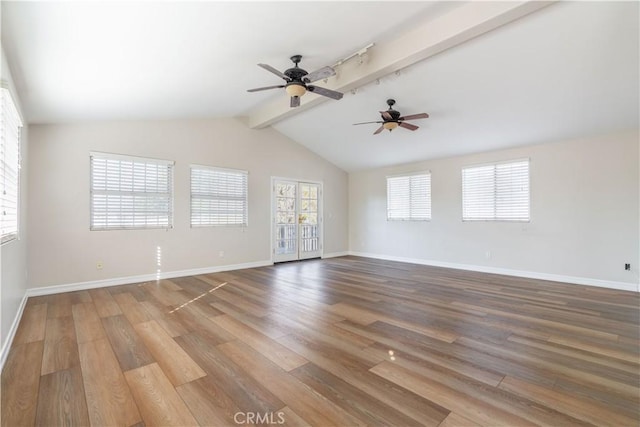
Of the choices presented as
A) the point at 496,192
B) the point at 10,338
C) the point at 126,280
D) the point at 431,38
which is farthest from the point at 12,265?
the point at 496,192

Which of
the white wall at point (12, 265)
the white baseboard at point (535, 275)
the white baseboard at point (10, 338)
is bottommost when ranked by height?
the white baseboard at point (535, 275)

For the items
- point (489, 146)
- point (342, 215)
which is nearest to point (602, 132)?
point (489, 146)

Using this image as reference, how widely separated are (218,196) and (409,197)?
14.8 feet

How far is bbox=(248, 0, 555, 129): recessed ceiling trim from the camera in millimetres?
2857

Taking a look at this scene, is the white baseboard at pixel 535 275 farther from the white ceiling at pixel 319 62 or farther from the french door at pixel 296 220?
the white ceiling at pixel 319 62

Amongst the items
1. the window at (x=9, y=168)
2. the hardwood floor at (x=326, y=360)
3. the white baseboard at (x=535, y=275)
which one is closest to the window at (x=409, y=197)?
the white baseboard at (x=535, y=275)

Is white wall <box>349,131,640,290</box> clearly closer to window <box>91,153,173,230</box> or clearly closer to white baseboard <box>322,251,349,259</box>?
white baseboard <box>322,251,349,259</box>

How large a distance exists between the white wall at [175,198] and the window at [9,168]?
1142mm

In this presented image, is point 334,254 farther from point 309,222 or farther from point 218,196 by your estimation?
point 218,196

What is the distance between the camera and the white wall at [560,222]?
4.77 metres

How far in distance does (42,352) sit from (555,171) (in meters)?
7.37

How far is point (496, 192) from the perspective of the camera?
19.9ft

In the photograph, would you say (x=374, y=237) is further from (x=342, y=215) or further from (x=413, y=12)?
(x=413, y=12)

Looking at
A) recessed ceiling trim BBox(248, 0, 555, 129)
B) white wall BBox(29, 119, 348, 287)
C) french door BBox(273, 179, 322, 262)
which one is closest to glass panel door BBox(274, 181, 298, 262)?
french door BBox(273, 179, 322, 262)
